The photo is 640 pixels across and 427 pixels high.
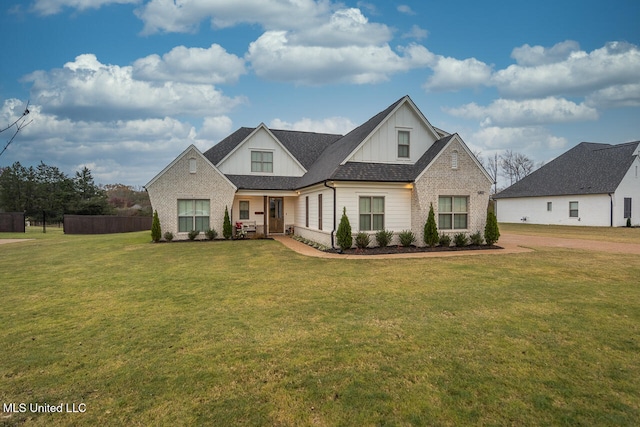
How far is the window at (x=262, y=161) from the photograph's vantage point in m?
21.4

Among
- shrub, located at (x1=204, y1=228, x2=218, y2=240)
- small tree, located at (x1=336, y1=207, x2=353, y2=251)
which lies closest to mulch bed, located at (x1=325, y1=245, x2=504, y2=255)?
small tree, located at (x1=336, y1=207, x2=353, y2=251)

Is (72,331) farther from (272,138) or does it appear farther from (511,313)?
(272,138)

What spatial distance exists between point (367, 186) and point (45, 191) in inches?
1869

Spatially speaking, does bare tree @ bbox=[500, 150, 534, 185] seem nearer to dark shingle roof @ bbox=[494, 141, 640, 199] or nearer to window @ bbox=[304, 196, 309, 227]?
dark shingle roof @ bbox=[494, 141, 640, 199]

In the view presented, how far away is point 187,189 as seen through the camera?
18438mm

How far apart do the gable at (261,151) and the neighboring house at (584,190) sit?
24714mm

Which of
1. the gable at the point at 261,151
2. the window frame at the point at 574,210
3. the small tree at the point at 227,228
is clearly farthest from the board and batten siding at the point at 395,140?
the window frame at the point at 574,210

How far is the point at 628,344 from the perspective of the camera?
14.5 ft

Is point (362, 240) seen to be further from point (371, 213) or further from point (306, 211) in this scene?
point (306, 211)

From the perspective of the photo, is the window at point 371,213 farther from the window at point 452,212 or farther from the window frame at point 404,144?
the window at point 452,212

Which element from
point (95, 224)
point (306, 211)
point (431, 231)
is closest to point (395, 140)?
point (431, 231)

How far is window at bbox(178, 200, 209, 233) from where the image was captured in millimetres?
18594

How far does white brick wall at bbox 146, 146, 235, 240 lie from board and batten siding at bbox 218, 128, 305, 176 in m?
2.08

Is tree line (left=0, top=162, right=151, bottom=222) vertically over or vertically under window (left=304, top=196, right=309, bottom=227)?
over
